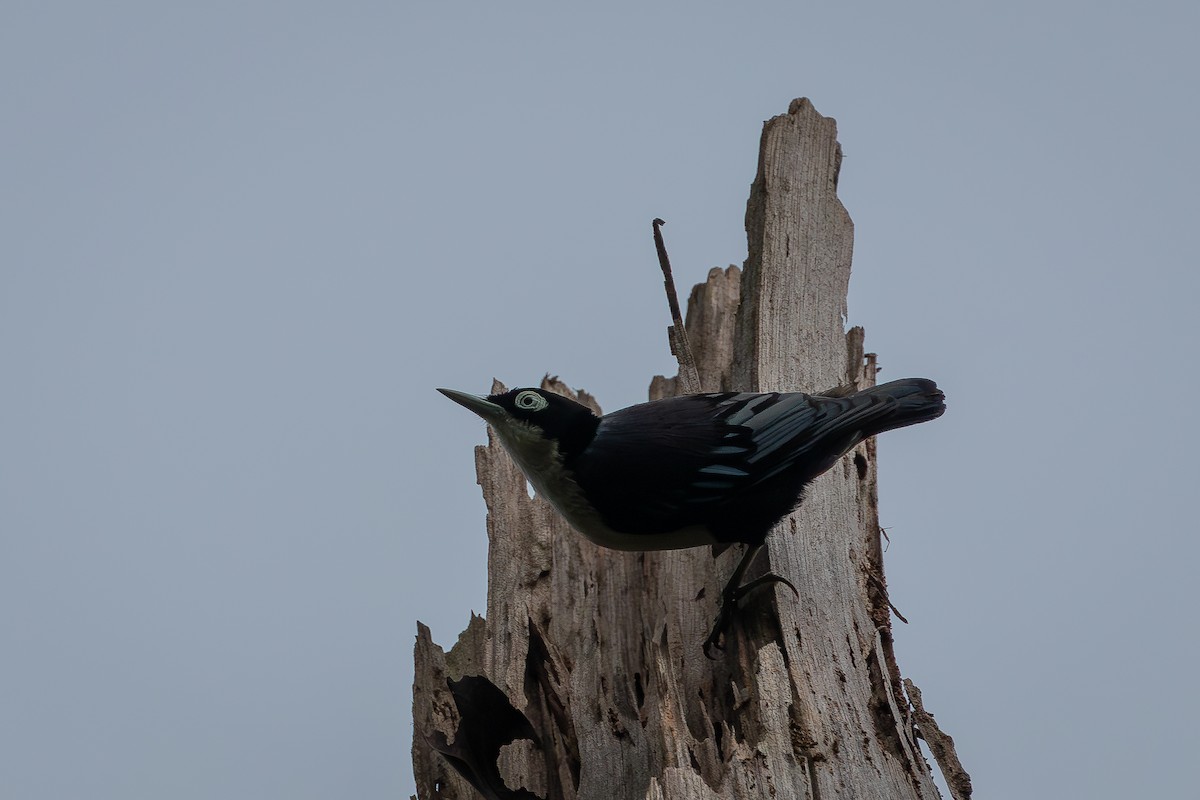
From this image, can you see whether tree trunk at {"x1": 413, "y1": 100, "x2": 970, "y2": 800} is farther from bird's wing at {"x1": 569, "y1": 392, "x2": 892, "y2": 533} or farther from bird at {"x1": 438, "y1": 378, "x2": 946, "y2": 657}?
bird's wing at {"x1": 569, "y1": 392, "x2": 892, "y2": 533}

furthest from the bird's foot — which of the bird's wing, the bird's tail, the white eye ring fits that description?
the white eye ring

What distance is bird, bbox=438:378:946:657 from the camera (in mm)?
3379

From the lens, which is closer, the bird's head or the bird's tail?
the bird's head

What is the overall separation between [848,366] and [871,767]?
1.88 meters

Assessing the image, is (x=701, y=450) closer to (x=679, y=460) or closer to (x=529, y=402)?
(x=679, y=460)

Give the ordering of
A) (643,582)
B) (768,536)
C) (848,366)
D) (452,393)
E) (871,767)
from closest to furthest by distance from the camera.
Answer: (871,767), (452,393), (768,536), (643,582), (848,366)

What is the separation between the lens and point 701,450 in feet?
11.3

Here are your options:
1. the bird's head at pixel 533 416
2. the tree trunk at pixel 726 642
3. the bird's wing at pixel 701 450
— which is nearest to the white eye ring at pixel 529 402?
the bird's head at pixel 533 416

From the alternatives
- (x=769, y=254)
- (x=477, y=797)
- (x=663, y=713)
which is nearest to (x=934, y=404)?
(x=769, y=254)

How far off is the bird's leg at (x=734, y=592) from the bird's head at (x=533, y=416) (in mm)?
641

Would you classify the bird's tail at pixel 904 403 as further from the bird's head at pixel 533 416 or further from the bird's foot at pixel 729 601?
the bird's head at pixel 533 416

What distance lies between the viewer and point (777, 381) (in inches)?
164

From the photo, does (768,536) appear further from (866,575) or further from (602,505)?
(602,505)

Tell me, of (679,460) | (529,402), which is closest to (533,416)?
(529,402)
